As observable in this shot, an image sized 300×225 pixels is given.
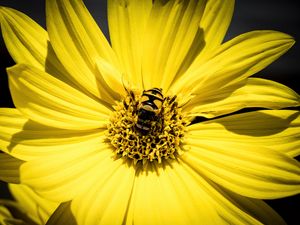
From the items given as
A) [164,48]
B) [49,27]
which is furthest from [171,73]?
[49,27]

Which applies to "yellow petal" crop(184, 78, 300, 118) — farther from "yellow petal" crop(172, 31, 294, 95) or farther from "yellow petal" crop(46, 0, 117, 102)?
"yellow petal" crop(46, 0, 117, 102)

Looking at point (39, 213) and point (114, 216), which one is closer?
point (114, 216)

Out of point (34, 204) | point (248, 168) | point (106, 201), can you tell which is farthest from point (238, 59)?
point (34, 204)

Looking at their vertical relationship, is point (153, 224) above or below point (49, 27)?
below

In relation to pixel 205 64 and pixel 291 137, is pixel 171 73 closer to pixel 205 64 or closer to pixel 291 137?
pixel 205 64

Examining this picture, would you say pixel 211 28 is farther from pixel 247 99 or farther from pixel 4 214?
pixel 4 214

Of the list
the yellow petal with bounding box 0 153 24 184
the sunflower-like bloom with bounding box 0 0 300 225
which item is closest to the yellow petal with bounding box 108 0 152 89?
the sunflower-like bloom with bounding box 0 0 300 225

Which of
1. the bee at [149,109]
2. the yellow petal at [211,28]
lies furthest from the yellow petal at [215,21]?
the bee at [149,109]

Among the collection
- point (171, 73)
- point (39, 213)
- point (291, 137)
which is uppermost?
point (171, 73)
